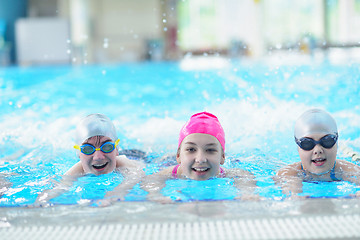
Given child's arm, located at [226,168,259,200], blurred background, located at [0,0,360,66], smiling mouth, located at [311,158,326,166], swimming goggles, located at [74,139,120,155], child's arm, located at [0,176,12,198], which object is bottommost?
child's arm, located at [226,168,259,200]

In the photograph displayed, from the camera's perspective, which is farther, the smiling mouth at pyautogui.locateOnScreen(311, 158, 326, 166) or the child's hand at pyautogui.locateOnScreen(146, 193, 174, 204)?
the smiling mouth at pyautogui.locateOnScreen(311, 158, 326, 166)

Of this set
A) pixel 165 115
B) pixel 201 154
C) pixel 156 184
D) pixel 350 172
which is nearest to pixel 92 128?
pixel 156 184

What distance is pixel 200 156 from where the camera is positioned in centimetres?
353

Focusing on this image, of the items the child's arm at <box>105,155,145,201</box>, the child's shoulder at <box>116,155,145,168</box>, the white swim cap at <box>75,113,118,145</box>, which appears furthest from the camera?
the child's shoulder at <box>116,155,145,168</box>

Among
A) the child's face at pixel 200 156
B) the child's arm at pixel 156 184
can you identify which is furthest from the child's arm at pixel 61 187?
the child's face at pixel 200 156

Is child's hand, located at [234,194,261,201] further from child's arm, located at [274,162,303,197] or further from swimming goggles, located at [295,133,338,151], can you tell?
swimming goggles, located at [295,133,338,151]

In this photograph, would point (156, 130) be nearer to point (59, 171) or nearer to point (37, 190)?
point (59, 171)

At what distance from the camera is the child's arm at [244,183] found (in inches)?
129

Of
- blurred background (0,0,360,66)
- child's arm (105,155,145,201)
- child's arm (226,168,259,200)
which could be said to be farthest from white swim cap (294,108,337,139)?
blurred background (0,0,360,66)

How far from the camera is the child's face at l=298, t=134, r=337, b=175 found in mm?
3562

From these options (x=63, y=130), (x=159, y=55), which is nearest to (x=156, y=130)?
(x=63, y=130)

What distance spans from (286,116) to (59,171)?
3.98 m

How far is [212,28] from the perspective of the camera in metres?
27.4

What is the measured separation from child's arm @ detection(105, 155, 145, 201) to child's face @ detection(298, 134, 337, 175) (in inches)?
51.1
